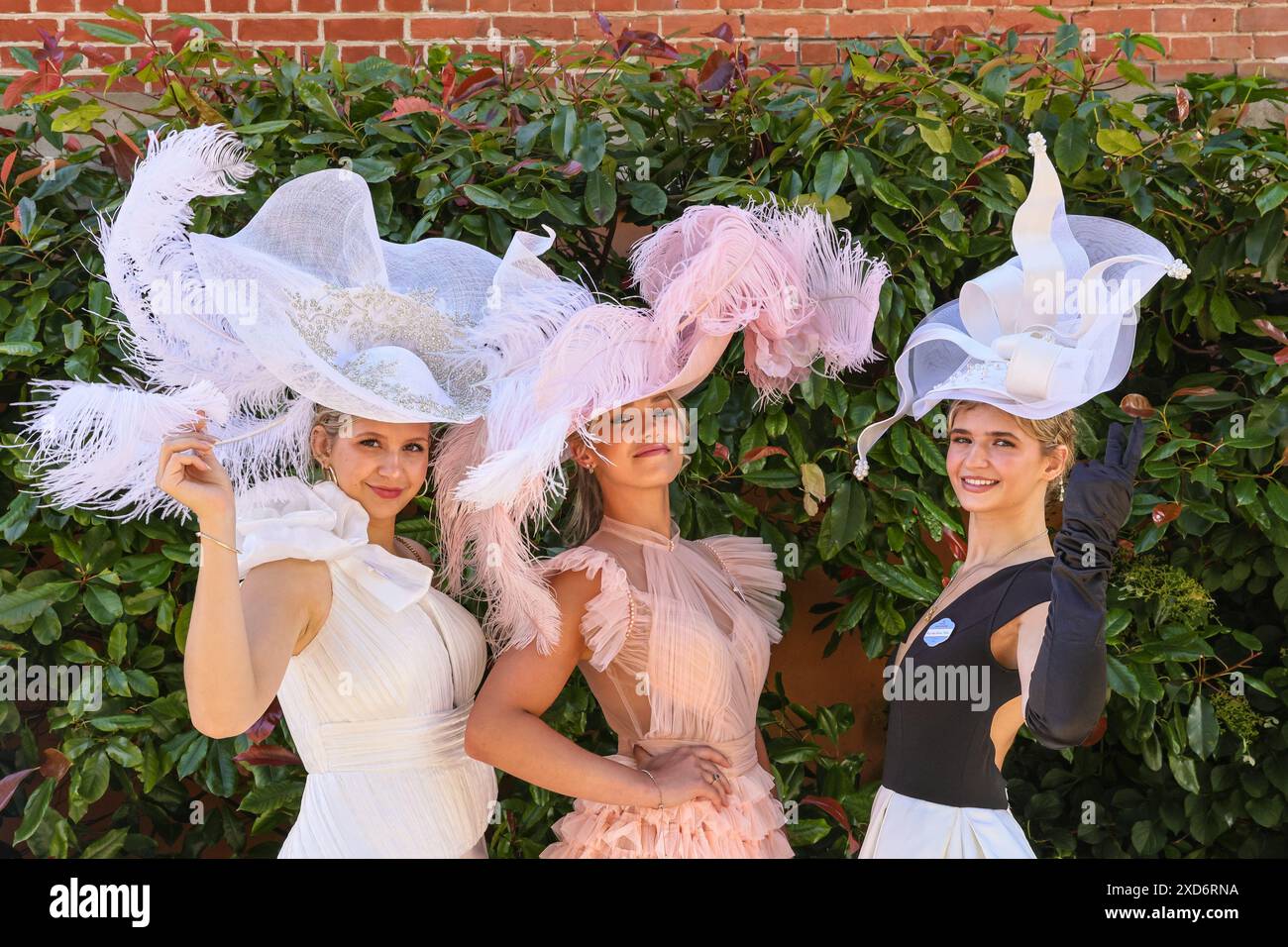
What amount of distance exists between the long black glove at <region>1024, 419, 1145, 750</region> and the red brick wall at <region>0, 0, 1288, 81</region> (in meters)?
2.26

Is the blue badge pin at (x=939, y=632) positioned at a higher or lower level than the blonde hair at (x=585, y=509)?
lower

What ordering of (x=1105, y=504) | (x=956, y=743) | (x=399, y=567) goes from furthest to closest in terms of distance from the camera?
(x=399, y=567)
(x=956, y=743)
(x=1105, y=504)

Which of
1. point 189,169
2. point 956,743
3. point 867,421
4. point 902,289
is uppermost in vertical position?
point 189,169

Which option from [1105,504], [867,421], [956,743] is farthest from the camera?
[867,421]

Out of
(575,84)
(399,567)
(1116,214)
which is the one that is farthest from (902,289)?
(399,567)

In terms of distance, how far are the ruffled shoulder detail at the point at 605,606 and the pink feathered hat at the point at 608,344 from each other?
0.24ft

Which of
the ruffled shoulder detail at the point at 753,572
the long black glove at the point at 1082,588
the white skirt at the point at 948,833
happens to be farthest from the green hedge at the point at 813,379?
the long black glove at the point at 1082,588

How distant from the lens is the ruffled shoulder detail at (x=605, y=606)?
2.64m

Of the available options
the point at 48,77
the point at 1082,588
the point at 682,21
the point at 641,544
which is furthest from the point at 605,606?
the point at 682,21

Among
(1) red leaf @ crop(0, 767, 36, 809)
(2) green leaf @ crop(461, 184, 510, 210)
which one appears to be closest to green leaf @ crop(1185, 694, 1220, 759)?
(2) green leaf @ crop(461, 184, 510, 210)

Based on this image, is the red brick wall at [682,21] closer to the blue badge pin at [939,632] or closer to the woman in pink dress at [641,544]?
the woman in pink dress at [641,544]
